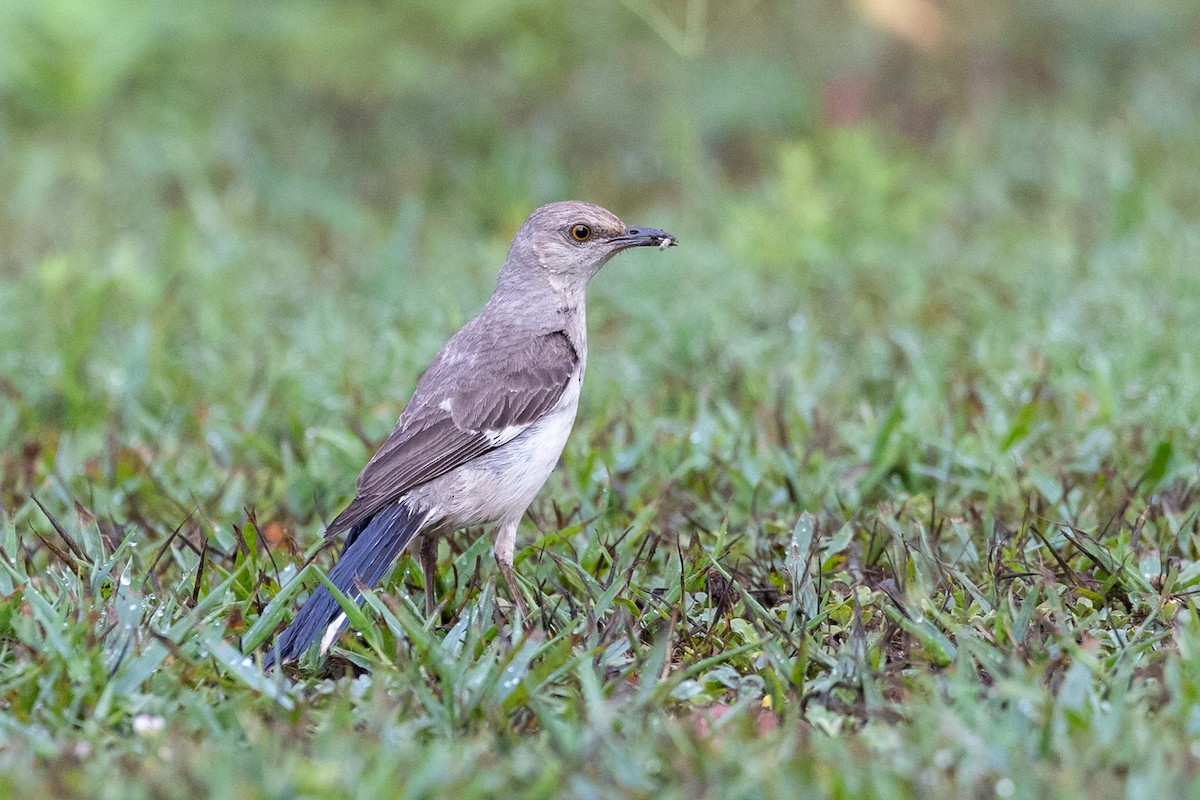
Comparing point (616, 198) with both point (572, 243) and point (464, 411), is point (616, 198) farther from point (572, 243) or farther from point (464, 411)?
point (464, 411)

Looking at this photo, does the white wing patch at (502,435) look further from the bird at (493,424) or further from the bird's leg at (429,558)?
the bird's leg at (429,558)

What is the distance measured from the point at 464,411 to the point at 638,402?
69.7 inches

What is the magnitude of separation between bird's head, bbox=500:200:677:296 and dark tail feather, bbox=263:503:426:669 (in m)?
1.15

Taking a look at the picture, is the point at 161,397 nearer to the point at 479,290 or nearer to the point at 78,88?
the point at 479,290

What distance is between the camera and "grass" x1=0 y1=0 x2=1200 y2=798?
3.46m

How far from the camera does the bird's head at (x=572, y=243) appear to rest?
5254 millimetres

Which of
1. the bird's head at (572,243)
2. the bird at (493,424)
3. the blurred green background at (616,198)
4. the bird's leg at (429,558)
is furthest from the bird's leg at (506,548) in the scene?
the blurred green background at (616,198)

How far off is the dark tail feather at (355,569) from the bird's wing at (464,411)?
61 millimetres

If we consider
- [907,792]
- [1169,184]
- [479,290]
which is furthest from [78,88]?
[907,792]

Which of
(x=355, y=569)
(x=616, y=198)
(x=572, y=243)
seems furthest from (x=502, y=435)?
(x=616, y=198)

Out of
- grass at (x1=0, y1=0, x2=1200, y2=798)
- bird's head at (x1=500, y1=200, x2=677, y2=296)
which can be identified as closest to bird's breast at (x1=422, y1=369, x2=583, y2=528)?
grass at (x1=0, y1=0, x2=1200, y2=798)

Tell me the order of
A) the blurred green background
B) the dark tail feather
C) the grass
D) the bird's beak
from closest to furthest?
the grass < the dark tail feather < the bird's beak < the blurred green background

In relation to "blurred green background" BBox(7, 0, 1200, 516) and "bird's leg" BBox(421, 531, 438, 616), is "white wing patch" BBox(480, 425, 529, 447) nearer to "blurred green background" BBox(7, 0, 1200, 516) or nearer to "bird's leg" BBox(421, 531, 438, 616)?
"bird's leg" BBox(421, 531, 438, 616)

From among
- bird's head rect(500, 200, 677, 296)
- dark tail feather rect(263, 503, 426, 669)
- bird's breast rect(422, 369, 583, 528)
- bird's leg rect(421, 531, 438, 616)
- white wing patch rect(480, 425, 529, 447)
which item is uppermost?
bird's head rect(500, 200, 677, 296)
